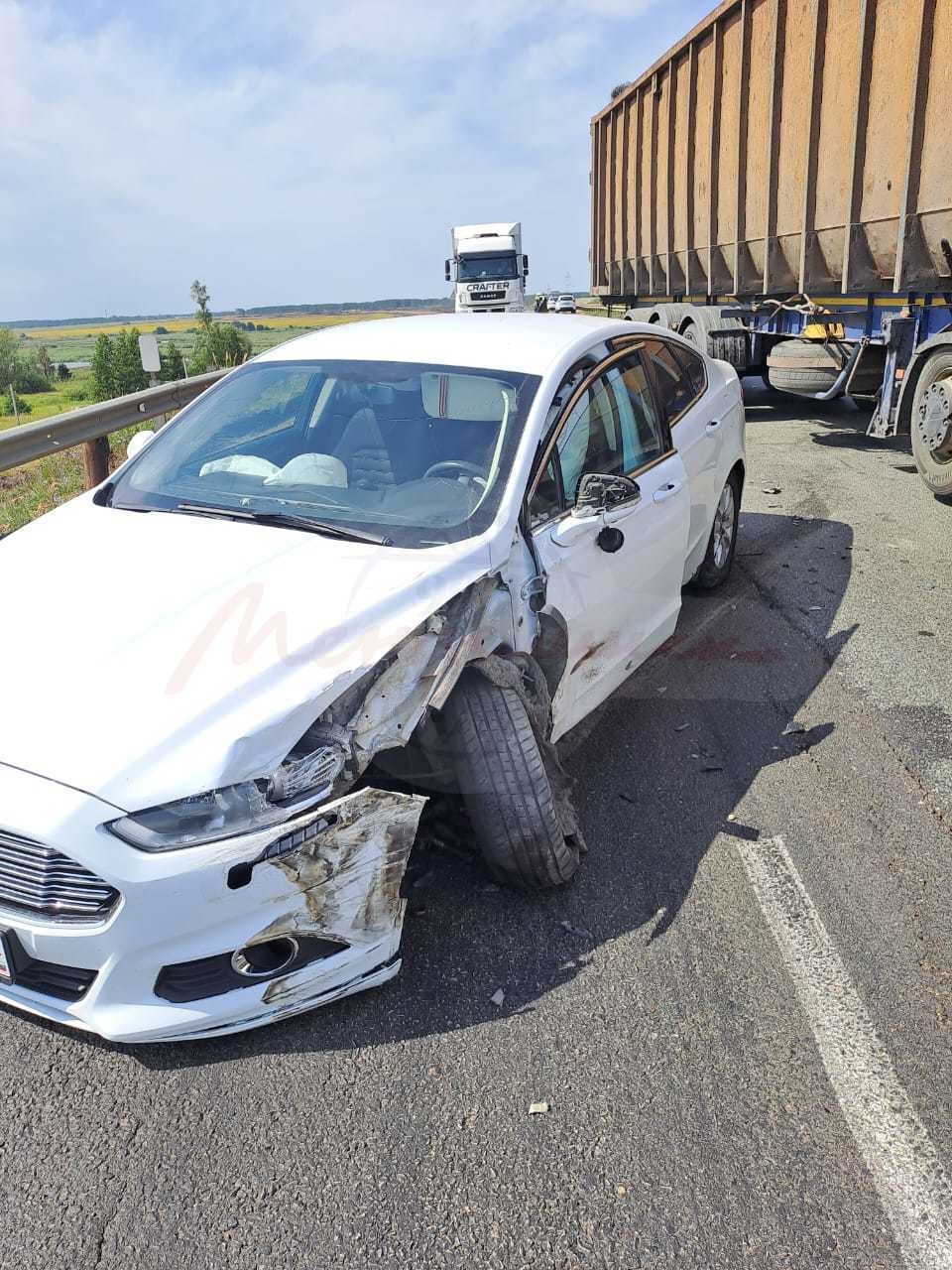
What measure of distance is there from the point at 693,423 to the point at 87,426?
4107 millimetres

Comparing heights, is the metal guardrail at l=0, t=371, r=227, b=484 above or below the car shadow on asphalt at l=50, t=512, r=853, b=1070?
above

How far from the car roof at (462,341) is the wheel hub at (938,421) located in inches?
177

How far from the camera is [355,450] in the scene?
3.88m

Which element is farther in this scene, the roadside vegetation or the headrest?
the roadside vegetation

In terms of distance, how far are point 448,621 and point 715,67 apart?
10185 mm

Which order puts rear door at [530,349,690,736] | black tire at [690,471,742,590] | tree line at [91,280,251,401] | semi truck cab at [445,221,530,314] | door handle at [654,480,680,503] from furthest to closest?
semi truck cab at [445,221,530,314]
tree line at [91,280,251,401]
black tire at [690,471,742,590]
door handle at [654,480,680,503]
rear door at [530,349,690,736]

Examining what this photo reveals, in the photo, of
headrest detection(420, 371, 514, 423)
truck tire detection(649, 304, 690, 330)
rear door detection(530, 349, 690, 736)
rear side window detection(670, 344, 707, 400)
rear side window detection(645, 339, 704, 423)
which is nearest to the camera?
rear door detection(530, 349, 690, 736)

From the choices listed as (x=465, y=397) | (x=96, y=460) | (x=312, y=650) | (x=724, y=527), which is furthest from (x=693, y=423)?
(x=96, y=460)

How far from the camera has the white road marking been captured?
2193 millimetres

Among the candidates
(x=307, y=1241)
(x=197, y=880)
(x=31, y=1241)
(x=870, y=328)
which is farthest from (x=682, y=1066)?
(x=870, y=328)

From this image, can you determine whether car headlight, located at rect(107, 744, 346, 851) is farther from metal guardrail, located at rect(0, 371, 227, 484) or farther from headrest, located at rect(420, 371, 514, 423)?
metal guardrail, located at rect(0, 371, 227, 484)

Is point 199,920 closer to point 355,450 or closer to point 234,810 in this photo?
point 234,810

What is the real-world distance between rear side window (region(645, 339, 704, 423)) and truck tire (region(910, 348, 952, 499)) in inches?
136

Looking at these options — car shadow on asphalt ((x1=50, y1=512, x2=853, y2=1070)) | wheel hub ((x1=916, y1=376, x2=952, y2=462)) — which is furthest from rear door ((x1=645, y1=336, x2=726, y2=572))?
wheel hub ((x1=916, y1=376, x2=952, y2=462))
